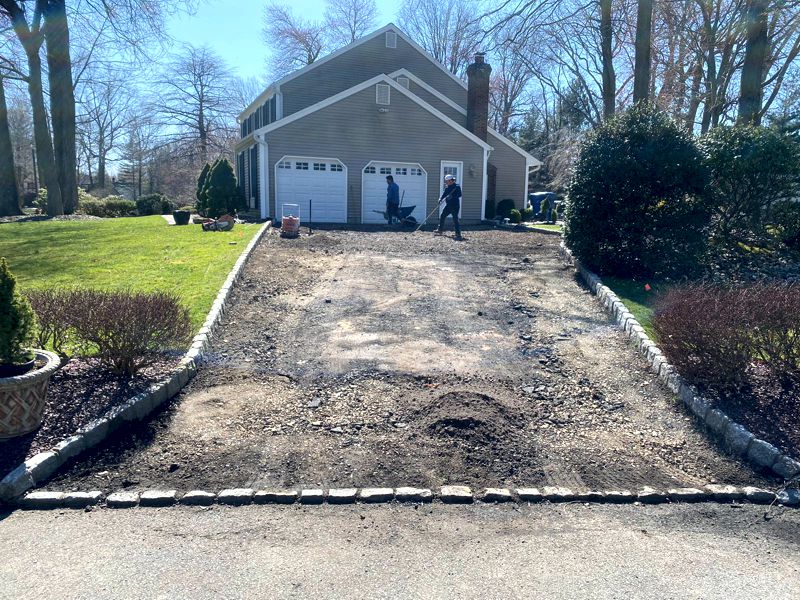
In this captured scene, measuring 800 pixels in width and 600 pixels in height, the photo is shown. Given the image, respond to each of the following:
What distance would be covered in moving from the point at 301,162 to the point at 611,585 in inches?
729

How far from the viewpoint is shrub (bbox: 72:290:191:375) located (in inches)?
214

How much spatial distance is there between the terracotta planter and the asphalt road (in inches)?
35.1

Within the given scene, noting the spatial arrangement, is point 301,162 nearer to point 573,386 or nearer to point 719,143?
point 719,143

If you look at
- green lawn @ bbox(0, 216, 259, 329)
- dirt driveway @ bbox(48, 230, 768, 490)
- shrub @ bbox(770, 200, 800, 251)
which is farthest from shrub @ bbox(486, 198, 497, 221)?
dirt driveway @ bbox(48, 230, 768, 490)

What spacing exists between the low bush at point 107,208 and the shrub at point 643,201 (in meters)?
23.3

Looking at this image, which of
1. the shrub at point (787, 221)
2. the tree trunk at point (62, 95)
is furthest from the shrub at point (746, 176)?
the tree trunk at point (62, 95)

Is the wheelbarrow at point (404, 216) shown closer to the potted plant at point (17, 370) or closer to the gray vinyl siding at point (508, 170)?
the gray vinyl siding at point (508, 170)

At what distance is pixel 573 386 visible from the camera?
6.20 m

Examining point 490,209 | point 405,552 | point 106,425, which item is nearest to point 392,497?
point 405,552

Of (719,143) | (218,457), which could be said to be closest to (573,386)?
(218,457)

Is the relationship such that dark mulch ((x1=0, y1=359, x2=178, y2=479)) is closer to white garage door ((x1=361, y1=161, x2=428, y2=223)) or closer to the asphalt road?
the asphalt road

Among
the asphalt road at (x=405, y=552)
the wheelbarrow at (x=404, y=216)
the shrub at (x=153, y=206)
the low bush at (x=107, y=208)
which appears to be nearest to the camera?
the asphalt road at (x=405, y=552)

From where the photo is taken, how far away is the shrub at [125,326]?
5430 millimetres

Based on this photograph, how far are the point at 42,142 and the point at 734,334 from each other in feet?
86.7
